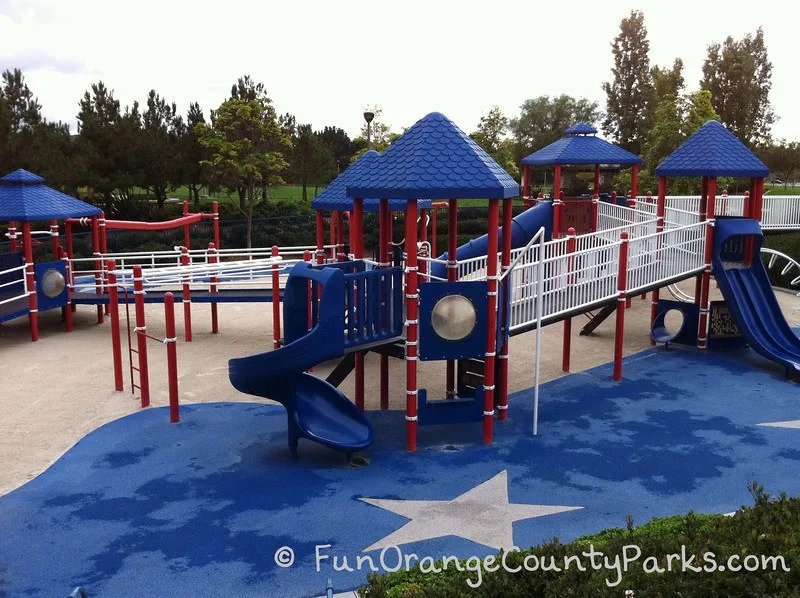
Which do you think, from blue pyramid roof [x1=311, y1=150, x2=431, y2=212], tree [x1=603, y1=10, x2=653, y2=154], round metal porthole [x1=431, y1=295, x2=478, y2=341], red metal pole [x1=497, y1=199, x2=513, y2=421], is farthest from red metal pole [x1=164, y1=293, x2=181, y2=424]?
tree [x1=603, y1=10, x2=653, y2=154]

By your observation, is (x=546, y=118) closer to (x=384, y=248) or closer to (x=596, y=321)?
(x=596, y=321)

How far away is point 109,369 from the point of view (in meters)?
15.0

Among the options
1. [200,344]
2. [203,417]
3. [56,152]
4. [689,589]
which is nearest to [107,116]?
[56,152]

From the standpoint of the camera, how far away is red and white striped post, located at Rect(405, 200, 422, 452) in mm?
10398

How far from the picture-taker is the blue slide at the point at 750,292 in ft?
50.1

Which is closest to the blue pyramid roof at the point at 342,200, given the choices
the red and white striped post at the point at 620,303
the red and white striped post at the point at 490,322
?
the red and white striped post at the point at 620,303

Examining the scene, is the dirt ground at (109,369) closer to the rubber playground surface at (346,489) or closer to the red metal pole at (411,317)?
the rubber playground surface at (346,489)

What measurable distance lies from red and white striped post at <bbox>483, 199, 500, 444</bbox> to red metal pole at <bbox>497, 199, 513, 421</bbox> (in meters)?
0.67

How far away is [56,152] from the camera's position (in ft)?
90.6

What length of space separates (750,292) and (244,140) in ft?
76.5

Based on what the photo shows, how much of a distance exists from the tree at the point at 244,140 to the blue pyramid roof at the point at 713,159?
65.4ft

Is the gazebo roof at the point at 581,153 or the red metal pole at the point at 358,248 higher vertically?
the gazebo roof at the point at 581,153

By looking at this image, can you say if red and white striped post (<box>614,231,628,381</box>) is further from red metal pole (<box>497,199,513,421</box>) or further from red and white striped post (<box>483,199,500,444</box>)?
red and white striped post (<box>483,199,500,444</box>)

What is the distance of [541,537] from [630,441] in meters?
3.62
